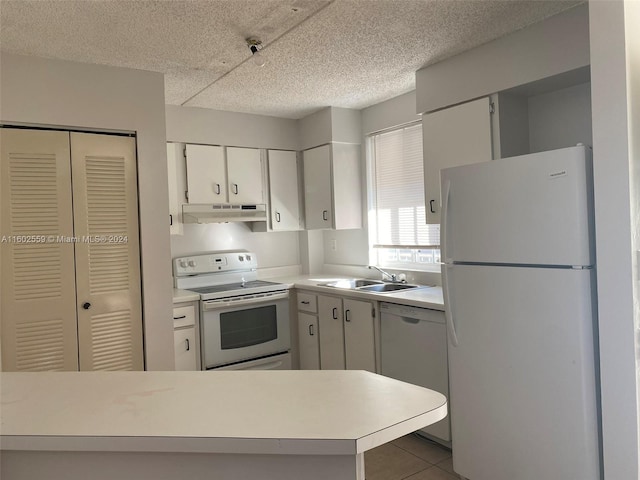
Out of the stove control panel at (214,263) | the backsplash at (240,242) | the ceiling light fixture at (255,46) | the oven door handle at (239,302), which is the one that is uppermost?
the ceiling light fixture at (255,46)

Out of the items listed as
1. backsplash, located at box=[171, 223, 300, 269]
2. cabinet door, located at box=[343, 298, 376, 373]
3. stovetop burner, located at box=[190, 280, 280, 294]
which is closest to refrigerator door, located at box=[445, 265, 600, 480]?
cabinet door, located at box=[343, 298, 376, 373]

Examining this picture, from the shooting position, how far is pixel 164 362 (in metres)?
3.18

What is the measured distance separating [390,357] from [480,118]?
1635 mm

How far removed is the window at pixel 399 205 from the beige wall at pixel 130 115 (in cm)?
186

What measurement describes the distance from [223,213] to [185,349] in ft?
3.85

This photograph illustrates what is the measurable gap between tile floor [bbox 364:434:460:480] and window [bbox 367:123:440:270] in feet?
4.33

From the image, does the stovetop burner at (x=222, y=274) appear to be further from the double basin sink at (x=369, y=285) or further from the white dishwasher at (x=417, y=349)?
the white dishwasher at (x=417, y=349)

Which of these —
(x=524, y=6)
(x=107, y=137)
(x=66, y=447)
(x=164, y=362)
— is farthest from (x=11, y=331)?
(x=524, y=6)

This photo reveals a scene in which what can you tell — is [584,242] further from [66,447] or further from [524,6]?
[66,447]

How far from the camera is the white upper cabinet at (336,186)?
420 centimetres

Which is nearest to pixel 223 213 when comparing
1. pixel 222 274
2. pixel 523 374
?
pixel 222 274

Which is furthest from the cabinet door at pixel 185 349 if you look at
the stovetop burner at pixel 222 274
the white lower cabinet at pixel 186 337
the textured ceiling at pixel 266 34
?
the textured ceiling at pixel 266 34

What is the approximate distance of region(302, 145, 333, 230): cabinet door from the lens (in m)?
4.26

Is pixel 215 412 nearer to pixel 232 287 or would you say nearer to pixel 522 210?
pixel 522 210
